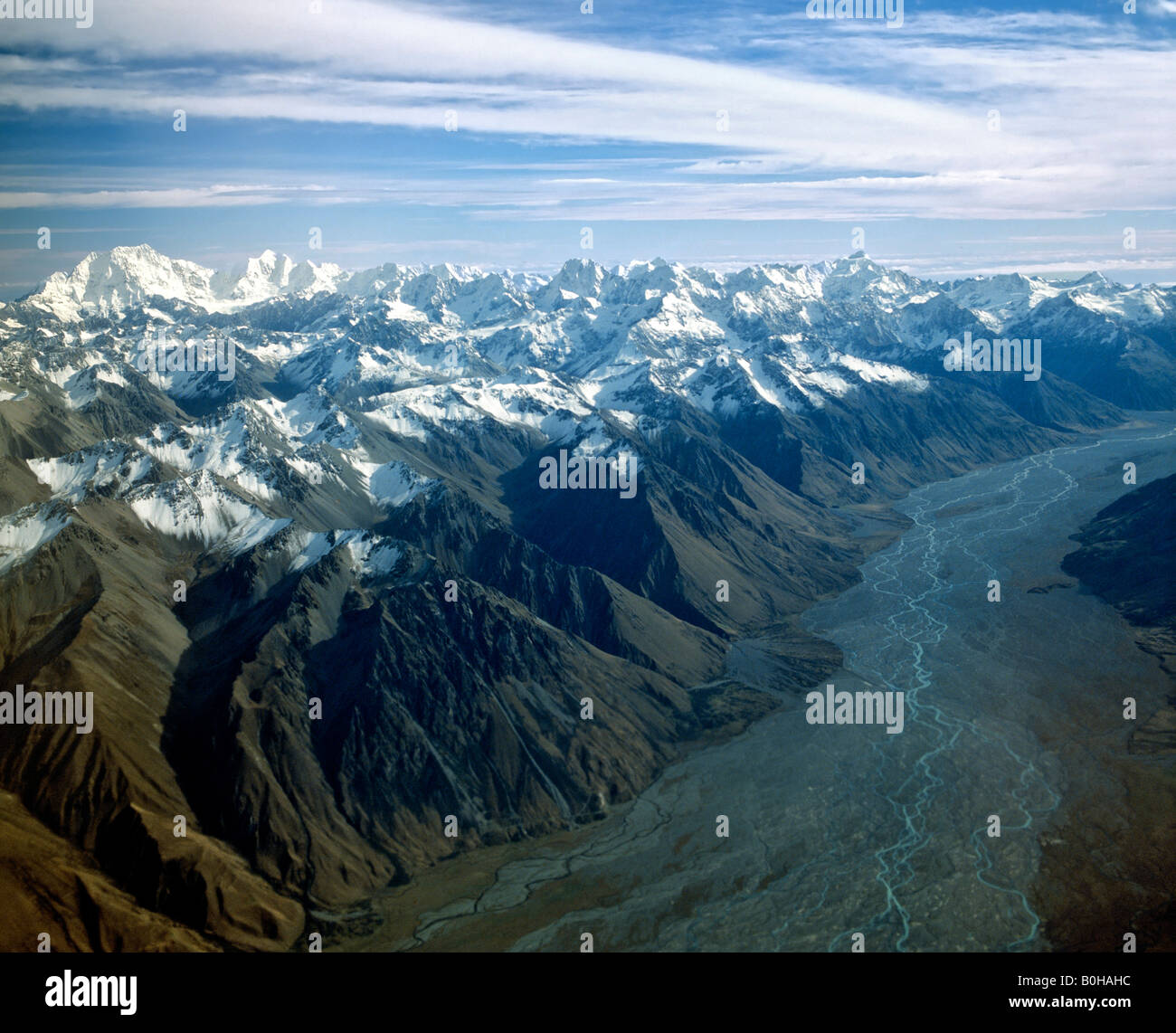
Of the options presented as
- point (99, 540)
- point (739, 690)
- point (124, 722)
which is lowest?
point (739, 690)

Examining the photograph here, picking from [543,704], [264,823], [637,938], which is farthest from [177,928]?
[543,704]

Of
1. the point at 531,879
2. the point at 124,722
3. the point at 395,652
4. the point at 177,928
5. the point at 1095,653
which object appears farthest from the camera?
the point at 1095,653

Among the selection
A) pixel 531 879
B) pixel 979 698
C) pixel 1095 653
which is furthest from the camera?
pixel 1095 653

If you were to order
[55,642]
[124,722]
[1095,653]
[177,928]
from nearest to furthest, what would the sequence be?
[177,928] < [124,722] < [55,642] < [1095,653]

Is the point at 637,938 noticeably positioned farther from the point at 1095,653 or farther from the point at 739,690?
the point at 1095,653

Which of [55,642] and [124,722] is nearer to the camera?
[124,722]

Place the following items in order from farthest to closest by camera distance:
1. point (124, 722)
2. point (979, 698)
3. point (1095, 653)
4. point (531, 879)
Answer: point (1095, 653), point (979, 698), point (124, 722), point (531, 879)

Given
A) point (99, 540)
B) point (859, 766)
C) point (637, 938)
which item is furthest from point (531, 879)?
point (99, 540)

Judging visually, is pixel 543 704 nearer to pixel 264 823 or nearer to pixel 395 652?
pixel 395 652

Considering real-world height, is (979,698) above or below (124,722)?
below
